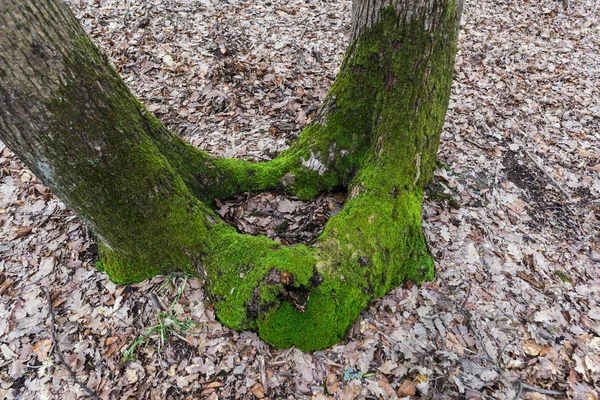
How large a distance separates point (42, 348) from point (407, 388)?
3012 millimetres

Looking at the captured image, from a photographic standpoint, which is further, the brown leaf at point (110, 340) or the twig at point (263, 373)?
the brown leaf at point (110, 340)

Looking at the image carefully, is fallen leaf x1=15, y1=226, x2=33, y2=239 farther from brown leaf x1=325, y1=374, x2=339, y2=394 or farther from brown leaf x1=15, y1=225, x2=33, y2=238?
brown leaf x1=325, y1=374, x2=339, y2=394

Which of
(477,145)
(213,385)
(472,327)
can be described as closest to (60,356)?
(213,385)

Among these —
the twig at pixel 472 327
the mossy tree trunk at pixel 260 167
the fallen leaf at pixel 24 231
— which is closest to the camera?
the mossy tree trunk at pixel 260 167

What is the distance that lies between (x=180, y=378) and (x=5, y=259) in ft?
7.37

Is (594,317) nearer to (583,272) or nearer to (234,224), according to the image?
(583,272)

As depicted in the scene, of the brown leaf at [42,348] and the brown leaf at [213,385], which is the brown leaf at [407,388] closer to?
the brown leaf at [213,385]

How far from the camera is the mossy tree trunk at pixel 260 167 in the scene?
6.65 feet

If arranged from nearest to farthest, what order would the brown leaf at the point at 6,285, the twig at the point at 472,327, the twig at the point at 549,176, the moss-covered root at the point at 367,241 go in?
the moss-covered root at the point at 367,241 < the twig at the point at 472,327 < the brown leaf at the point at 6,285 < the twig at the point at 549,176

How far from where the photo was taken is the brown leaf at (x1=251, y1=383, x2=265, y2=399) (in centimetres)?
278

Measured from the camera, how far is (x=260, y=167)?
3932 millimetres

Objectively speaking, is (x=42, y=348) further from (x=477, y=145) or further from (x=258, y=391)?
(x=477, y=145)

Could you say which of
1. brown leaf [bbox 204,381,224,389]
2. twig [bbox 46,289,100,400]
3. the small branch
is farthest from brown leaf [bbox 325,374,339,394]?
twig [bbox 46,289,100,400]

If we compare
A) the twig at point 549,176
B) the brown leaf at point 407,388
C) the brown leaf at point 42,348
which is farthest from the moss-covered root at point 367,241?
the twig at point 549,176
